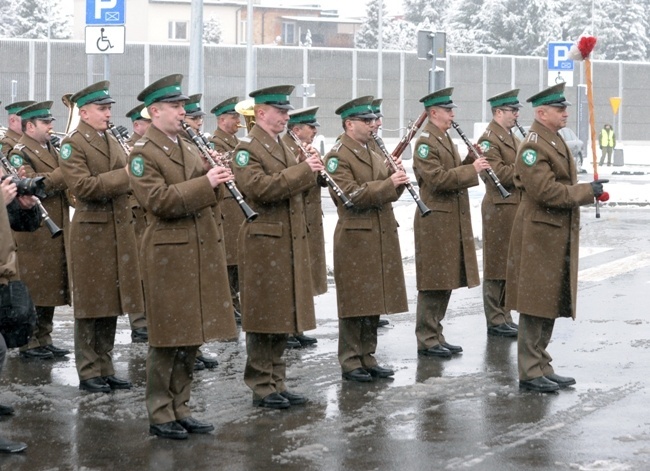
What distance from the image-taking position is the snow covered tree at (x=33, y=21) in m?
83.9

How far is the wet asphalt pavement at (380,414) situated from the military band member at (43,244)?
0.33 meters

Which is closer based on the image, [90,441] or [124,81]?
[90,441]

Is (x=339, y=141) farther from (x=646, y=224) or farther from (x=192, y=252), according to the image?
(x=646, y=224)

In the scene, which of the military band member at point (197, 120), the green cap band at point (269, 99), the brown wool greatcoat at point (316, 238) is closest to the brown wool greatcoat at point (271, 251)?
the green cap band at point (269, 99)

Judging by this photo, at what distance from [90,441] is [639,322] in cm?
629

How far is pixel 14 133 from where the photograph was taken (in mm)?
11148

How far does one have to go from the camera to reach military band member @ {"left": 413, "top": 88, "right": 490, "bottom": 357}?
10.4 m

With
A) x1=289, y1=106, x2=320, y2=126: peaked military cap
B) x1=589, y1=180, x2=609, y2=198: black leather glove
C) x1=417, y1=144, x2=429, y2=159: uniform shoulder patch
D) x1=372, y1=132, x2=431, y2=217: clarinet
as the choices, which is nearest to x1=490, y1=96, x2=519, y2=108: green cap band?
x1=417, y1=144, x2=429, y2=159: uniform shoulder patch

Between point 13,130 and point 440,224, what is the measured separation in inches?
150

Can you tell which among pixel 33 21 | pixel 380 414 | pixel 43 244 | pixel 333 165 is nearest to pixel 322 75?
pixel 33 21

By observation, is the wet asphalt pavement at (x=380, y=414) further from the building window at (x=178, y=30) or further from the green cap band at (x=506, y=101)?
the building window at (x=178, y=30)

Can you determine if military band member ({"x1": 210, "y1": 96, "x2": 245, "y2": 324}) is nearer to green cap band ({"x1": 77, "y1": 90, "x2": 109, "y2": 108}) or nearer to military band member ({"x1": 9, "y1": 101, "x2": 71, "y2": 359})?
military band member ({"x1": 9, "y1": 101, "x2": 71, "y2": 359})

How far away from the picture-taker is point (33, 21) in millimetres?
84688

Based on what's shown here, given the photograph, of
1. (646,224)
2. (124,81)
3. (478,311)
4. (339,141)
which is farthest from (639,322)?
(124,81)
